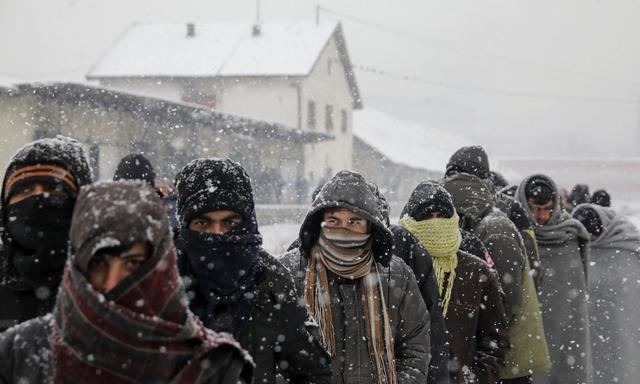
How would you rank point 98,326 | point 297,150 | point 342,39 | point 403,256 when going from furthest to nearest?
point 342,39 → point 297,150 → point 403,256 → point 98,326

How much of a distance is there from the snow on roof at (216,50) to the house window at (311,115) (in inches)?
87.5

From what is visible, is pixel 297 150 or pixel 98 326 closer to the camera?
pixel 98 326

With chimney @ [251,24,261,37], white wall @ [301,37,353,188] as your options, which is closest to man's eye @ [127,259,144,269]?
white wall @ [301,37,353,188]

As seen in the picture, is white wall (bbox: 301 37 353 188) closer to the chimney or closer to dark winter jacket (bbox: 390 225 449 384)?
the chimney

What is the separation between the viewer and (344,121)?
4084cm

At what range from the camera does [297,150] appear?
31156 millimetres

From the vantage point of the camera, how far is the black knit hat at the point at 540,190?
20.3ft

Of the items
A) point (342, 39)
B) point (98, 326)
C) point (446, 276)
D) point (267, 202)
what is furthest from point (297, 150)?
point (98, 326)

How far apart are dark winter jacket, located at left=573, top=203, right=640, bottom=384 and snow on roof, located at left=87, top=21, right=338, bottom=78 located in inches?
1075

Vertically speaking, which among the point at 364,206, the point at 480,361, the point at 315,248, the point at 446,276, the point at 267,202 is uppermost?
the point at 364,206

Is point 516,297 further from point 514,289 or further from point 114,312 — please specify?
point 114,312

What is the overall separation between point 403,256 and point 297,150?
27368mm

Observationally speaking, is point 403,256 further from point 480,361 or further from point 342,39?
point 342,39

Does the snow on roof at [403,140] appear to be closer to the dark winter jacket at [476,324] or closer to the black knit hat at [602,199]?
the black knit hat at [602,199]
